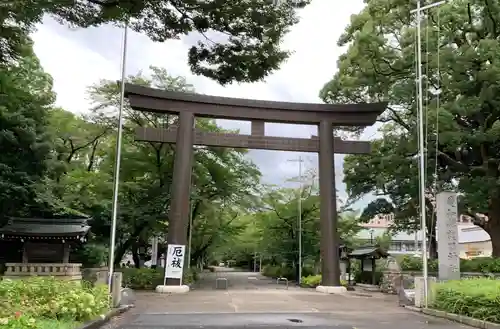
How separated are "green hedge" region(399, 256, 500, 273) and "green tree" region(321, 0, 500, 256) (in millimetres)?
2574

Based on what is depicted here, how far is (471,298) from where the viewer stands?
43.5 feet

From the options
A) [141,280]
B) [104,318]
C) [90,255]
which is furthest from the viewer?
[90,255]

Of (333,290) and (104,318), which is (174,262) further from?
(104,318)

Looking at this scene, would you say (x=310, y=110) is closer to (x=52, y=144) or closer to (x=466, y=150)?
(x=466, y=150)

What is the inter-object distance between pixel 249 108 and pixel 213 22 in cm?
1636

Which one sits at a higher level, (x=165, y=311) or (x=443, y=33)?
(x=443, y=33)

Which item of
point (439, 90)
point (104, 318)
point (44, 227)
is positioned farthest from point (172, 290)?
point (439, 90)

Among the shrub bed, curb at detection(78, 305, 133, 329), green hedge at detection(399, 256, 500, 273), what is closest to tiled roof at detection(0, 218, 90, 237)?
curb at detection(78, 305, 133, 329)

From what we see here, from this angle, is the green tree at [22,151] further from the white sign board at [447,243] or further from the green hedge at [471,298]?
the green hedge at [471,298]

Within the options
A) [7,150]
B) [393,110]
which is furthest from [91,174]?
[393,110]

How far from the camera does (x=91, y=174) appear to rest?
28.5 metres

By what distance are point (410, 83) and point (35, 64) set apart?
20.9m

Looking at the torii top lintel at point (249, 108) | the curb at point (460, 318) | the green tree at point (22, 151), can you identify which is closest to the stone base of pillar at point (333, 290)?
the curb at point (460, 318)

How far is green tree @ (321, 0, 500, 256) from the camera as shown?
73.2 feet
